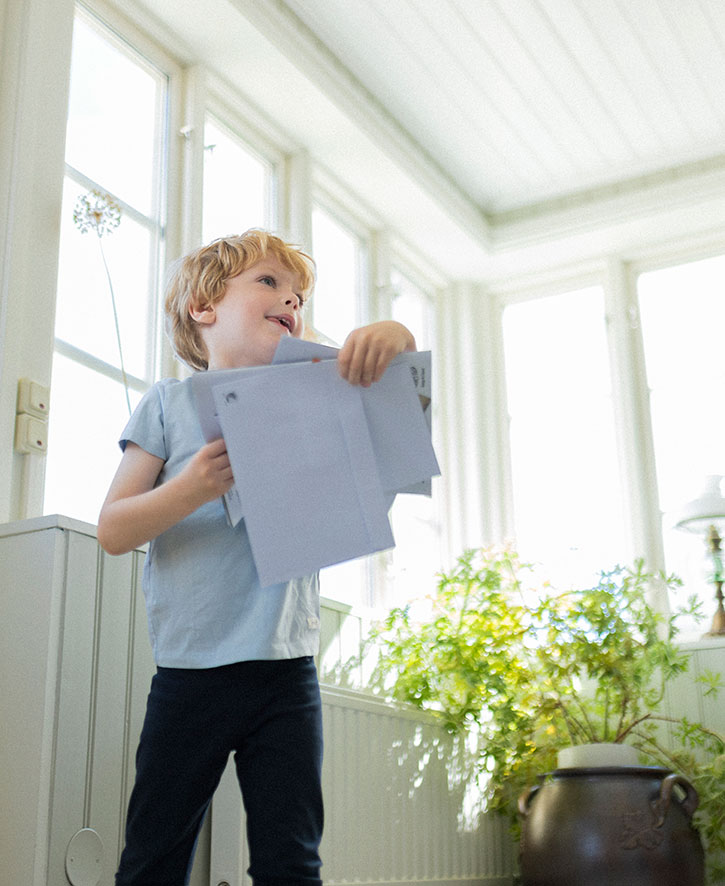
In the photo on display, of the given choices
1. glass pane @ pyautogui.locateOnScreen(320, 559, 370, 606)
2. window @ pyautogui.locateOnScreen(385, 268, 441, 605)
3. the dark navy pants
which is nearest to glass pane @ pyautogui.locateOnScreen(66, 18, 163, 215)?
window @ pyautogui.locateOnScreen(385, 268, 441, 605)

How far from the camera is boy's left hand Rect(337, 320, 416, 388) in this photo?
120 cm

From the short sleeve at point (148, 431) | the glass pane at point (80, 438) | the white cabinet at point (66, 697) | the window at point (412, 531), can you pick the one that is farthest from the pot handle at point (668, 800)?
the short sleeve at point (148, 431)

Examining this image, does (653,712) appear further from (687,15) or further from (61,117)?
(61,117)

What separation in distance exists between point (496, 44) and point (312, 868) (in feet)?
9.53

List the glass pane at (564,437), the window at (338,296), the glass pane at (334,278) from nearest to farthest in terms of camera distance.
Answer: the window at (338,296)
the glass pane at (334,278)
the glass pane at (564,437)

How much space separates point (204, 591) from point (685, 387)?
10.5 ft

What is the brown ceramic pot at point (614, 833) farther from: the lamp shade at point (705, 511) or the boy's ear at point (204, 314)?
the boy's ear at point (204, 314)

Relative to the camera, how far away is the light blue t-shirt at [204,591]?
1.21 m

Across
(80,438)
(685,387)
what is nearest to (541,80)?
(685,387)

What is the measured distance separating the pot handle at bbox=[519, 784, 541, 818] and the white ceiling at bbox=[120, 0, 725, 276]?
7.05 feet

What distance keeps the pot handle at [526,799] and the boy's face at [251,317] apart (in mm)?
1708

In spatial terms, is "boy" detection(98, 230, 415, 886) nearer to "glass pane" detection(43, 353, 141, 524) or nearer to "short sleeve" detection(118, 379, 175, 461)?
"short sleeve" detection(118, 379, 175, 461)

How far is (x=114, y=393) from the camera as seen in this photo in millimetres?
2631

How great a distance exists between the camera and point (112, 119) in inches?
114
